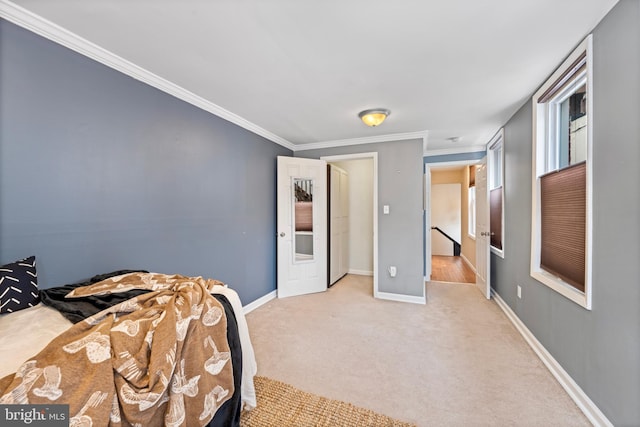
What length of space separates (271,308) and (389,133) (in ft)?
9.47

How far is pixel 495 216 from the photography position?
357 cm

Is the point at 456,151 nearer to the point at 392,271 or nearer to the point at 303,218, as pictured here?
the point at 392,271

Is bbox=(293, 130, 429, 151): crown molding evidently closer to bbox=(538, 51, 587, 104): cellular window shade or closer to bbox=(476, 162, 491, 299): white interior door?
bbox=(476, 162, 491, 299): white interior door

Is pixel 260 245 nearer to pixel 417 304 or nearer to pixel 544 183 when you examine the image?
pixel 417 304

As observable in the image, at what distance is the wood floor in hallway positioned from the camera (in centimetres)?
473

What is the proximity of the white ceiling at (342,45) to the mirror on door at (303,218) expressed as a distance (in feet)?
4.49

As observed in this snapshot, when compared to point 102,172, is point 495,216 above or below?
below

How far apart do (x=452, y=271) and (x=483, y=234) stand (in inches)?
75.3

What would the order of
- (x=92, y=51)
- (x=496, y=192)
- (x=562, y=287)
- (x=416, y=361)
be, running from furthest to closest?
(x=496, y=192) < (x=416, y=361) < (x=562, y=287) < (x=92, y=51)

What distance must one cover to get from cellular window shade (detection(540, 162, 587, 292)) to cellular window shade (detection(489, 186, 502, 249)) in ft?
3.85

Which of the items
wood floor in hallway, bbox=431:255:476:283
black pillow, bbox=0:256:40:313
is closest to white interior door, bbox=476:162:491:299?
wood floor in hallway, bbox=431:255:476:283

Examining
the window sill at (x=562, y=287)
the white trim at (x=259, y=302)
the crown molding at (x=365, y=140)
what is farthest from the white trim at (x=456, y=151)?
the white trim at (x=259, y=302)

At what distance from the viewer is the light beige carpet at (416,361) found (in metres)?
1.61

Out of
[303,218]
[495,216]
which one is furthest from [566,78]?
[303,218]
